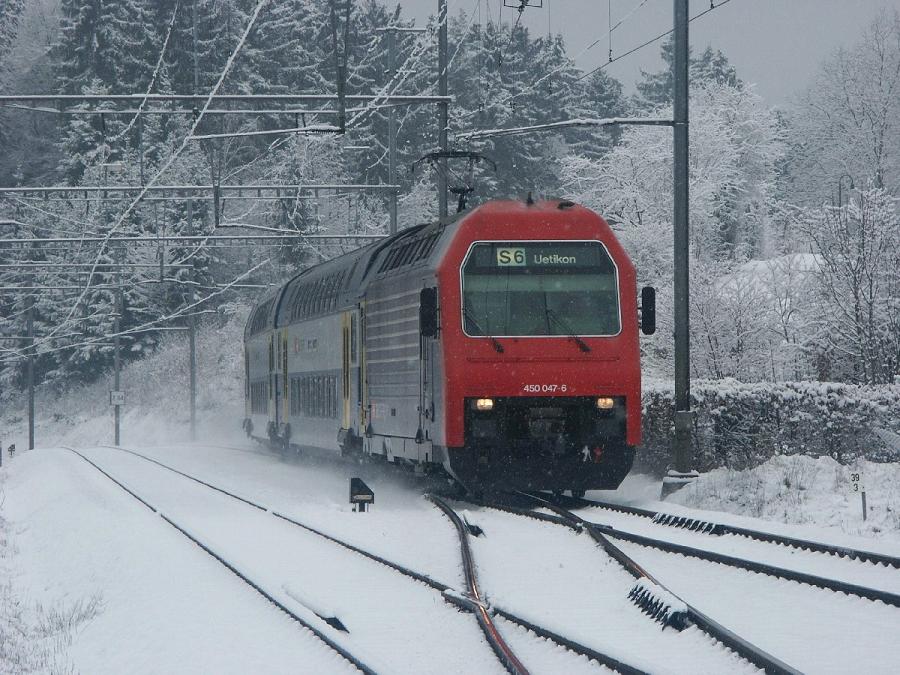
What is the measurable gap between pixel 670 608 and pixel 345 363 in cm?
1448

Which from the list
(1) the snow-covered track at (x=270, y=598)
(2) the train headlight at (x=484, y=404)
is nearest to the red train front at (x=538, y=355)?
(2) the train headlight at (x=484, y=404)

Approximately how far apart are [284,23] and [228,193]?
939cm

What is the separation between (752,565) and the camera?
1123cm

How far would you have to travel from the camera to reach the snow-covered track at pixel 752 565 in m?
9.68

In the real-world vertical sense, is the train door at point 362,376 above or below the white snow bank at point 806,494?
above

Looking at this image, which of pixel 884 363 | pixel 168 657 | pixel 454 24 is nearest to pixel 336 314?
pixel 884 363

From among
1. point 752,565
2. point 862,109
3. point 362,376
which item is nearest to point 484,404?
point 362,376

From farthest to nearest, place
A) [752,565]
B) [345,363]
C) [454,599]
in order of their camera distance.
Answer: [345,363] → [752,565] → [454,599]

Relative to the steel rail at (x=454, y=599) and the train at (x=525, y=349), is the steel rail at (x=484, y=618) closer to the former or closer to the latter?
the steel rail at (x=454, y=599)

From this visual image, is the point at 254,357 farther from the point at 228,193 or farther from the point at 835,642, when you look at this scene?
the point at 228,193

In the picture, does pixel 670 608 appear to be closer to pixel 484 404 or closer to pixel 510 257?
pixel 484 404

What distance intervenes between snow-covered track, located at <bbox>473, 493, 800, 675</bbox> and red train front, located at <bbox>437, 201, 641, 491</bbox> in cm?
128

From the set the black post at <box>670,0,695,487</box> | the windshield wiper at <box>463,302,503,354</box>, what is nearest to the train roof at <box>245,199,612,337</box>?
the windshield wiper at <box>463,302,503,354</box>

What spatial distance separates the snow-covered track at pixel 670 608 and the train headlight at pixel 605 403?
5.43 ft
